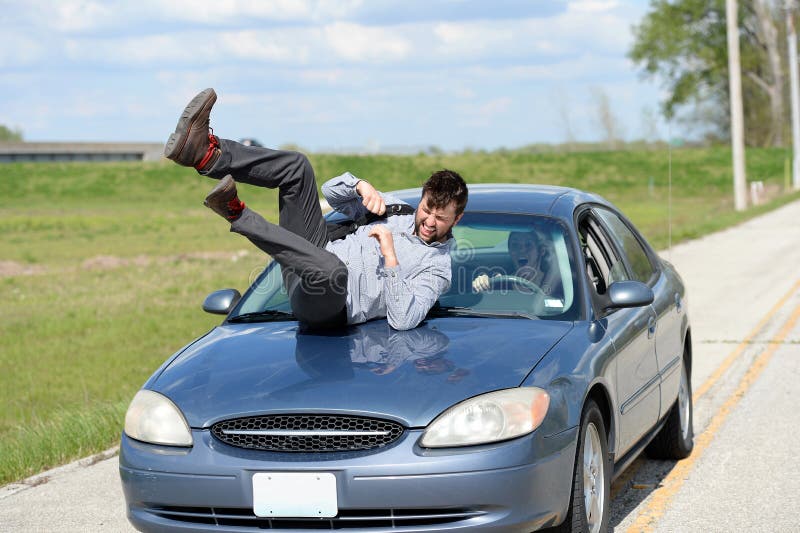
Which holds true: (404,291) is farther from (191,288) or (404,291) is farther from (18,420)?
(191,288)

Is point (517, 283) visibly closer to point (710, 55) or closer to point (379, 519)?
point (379, 519)

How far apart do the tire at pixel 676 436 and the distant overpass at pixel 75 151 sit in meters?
89.1

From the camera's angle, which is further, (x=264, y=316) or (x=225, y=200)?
(x=264, y=316)

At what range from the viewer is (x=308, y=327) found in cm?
543

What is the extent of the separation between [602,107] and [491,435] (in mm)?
89765

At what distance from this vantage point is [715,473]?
266 inches

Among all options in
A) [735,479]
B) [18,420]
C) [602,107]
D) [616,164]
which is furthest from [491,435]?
[602,107]

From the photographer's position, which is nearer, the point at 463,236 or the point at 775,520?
the point at 775,520

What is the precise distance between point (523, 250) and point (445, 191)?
559 millimetres

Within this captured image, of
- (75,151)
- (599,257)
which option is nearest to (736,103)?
(599,257)

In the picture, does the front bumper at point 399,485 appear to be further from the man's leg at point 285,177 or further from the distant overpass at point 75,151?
the distant overpass at point 75,151

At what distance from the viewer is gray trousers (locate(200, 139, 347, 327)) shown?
17.3 feet

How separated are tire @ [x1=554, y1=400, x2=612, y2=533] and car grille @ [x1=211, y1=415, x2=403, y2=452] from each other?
0.81 m

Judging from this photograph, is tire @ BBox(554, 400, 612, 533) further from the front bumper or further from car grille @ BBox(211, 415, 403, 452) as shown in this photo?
car grille @ BBox(211, 415, 403, 452)
